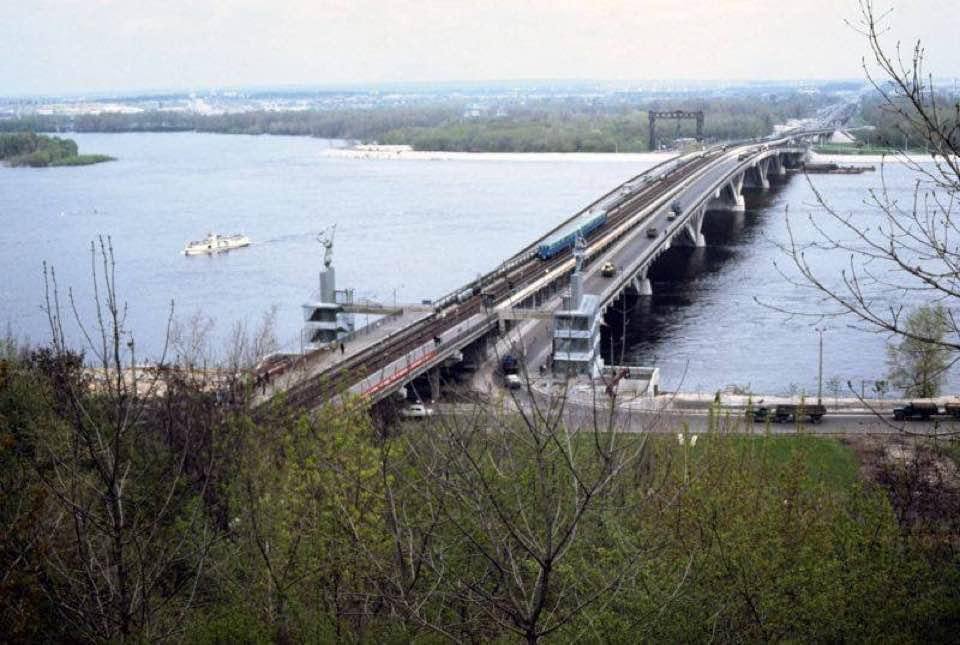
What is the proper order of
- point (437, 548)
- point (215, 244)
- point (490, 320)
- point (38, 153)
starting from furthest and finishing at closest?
point (38, 153), point (215, 244), point (490, 320), point (437, 548)

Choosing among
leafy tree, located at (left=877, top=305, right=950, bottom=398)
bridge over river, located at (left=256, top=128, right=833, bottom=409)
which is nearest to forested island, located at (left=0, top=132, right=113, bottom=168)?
bridge over river, located at (left=256, top=128, right=833, bottom=409)

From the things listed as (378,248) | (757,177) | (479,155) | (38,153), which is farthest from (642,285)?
(479,155)

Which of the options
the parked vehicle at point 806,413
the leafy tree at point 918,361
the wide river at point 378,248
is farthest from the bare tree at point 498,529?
the leafy tree at point 918,361

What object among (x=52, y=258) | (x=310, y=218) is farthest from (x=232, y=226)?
(x=52, y=258)

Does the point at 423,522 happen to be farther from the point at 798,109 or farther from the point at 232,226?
the point at 798,109

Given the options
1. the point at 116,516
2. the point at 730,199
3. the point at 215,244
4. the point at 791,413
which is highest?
the point at 116,516

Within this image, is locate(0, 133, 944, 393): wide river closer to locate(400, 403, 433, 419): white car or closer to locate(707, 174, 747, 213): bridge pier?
locate(707, 174, 747, 213): bridge pier

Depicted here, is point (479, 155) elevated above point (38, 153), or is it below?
below

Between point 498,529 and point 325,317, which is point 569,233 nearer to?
point 325,317
